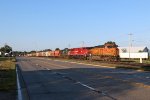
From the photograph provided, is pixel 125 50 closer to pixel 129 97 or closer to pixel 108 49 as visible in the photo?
pixel 108 49

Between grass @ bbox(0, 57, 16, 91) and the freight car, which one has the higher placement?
the freight car

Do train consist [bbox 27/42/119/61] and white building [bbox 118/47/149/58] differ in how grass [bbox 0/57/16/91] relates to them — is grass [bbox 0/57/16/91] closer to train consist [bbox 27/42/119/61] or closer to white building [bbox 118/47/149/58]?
train consist [bbox 27/42/119/61]

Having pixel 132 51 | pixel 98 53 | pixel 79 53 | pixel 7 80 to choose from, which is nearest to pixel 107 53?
pixel 98 53

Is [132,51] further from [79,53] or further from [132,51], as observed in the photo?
[79,53]

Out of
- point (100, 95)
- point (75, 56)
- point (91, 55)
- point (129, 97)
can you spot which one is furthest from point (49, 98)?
point (75, 56)

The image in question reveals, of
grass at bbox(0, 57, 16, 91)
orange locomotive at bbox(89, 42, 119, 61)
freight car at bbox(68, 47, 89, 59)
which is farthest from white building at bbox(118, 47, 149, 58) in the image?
grass at bbox(0, 57, 16, 91)

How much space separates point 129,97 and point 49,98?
3.20 metres

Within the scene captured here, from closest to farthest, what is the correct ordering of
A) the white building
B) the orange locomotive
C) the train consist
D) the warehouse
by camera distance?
the orange locomotive → the train consist → the white building → the warehouse

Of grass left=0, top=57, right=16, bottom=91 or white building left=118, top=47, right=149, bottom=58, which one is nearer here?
grass left=0, top=57, right=16, bottom=91

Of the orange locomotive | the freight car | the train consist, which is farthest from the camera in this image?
the freight car

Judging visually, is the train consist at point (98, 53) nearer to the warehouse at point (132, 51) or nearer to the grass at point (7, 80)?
the warehouse at point (132, 51)

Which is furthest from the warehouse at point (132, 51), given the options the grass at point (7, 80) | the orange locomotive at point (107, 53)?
the grass at point (7, 80)

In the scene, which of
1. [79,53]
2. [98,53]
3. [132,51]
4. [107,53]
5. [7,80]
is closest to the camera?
[7,80]

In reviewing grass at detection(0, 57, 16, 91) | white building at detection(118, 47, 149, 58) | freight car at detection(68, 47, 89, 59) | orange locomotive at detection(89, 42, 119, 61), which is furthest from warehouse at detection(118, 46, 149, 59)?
grass at detection(0, 57, 16, 91)
